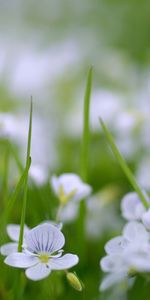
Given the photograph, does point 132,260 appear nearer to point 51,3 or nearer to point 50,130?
point 50,130

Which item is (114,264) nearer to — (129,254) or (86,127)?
(129,254)

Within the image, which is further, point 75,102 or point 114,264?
point 75,102

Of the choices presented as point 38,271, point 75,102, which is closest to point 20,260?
point 38,271

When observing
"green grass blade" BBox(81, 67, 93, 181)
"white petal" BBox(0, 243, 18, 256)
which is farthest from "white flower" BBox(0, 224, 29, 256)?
"green grass blade" BBox(81, 67, 93, 181)

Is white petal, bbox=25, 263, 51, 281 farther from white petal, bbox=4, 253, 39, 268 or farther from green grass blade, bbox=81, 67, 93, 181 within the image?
green grass blade, bbox=81, 67, 93, 181

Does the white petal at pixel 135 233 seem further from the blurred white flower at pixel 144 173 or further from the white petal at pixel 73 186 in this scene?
the blurred white flower at pixel 144 173

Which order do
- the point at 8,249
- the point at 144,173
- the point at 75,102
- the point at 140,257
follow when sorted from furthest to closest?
the point at 75,102 → the point at 144,173 → the point at 8,249 → the point at 140,257

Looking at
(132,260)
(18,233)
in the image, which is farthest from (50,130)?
(132,260)
